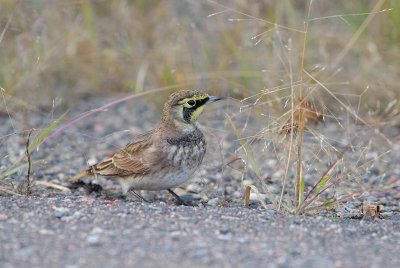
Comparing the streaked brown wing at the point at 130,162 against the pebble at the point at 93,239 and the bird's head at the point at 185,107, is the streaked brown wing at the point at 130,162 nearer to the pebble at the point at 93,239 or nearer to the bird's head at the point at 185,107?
the bird's head at the point at 185,107

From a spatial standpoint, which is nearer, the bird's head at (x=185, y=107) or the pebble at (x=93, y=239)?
the pebble at (x=93, y=239)

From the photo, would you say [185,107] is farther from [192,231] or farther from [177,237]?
[177,237]

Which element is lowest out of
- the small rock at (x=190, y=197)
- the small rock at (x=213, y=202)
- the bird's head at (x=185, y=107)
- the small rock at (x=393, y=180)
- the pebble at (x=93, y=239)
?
the small rock at (x=190, y=197)

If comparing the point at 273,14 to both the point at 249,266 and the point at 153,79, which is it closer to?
the point at 153,79

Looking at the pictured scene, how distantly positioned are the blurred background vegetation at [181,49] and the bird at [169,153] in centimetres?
188

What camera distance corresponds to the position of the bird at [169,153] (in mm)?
5270

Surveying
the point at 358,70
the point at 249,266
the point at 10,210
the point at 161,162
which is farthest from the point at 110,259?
the point at 358,70

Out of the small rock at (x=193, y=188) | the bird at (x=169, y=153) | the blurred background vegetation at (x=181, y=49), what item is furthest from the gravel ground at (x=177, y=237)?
the blurred background vegetation at (x=181, y=49)

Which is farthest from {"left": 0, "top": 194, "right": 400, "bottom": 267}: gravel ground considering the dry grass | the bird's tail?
the dry grass

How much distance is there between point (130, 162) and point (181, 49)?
3.55 metres

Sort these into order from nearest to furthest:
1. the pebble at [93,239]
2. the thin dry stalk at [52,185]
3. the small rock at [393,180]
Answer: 1. the pebble at [93,239]
2. the thin dry stalk at [52,185]
3. the small rock at [393,180]

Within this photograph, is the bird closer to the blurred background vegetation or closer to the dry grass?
the dry grass

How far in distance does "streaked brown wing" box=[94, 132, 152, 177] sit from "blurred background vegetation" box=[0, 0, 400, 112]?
6.22ft

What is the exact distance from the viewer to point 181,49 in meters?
8.71
